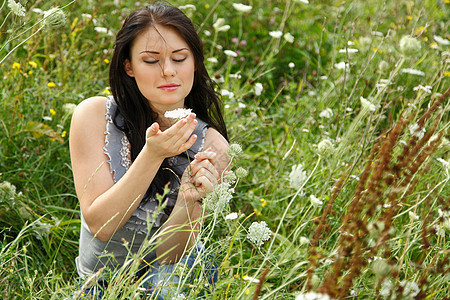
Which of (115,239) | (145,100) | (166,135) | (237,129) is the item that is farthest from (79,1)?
(166,135)

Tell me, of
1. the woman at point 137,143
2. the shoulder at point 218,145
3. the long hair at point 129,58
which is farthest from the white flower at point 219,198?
the long hair at point 129,58

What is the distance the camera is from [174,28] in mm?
1782

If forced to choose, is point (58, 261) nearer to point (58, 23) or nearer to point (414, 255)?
point (58, 23)

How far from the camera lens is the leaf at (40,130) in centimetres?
224

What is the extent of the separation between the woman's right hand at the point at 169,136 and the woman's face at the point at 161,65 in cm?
35

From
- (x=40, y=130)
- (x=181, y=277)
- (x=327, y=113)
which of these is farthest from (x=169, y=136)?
(x=327, y=113)

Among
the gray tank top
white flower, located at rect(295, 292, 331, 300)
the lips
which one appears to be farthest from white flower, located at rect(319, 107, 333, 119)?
white flower, located at rect(295, 292, 331, 300)

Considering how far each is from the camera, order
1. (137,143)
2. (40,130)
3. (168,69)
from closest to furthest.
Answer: (168,69)
(137,143)
(40,130)

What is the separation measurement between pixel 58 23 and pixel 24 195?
0.84 metres

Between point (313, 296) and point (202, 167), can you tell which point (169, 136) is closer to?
point (202, 167)

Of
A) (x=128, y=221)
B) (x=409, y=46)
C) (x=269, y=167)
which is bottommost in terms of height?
(x=269, y=167)

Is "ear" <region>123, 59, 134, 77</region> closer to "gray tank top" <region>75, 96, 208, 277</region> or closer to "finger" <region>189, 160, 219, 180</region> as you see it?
"gray tank top" <region>75, 96, 208, 277</region>

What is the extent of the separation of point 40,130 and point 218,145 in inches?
32.7

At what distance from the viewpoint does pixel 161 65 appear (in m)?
1.73
